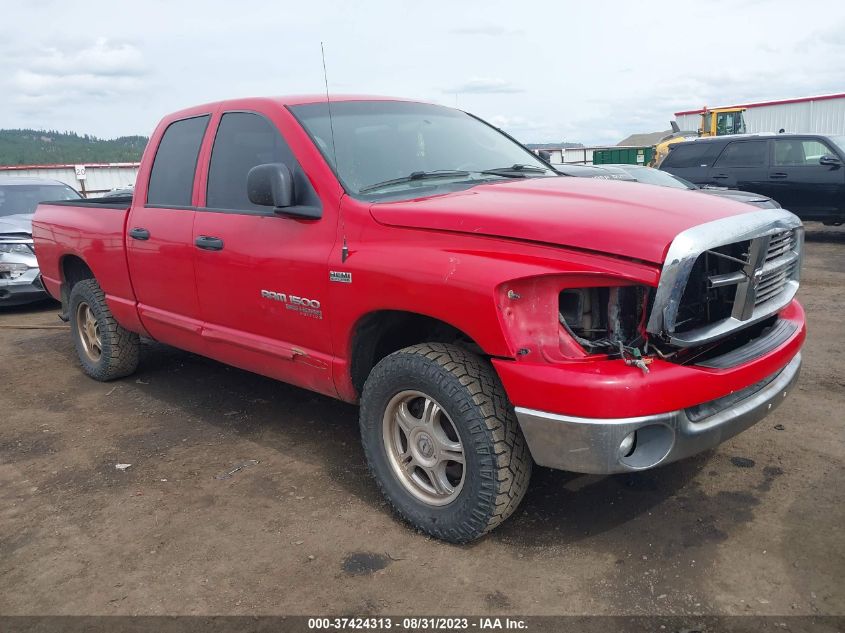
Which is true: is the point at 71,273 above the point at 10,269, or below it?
above

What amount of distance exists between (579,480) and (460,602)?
113 cm

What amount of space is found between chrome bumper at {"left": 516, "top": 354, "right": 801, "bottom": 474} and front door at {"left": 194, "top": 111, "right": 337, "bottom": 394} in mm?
1197

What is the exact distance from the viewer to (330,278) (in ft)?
10.8

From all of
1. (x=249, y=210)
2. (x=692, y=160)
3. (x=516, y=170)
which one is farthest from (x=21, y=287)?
(x=692, y=160)

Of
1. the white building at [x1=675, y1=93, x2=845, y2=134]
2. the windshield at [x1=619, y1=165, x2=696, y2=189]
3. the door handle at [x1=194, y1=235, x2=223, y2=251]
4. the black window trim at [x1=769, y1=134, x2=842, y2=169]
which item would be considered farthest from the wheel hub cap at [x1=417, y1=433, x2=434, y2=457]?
the white building at [x1=675, y1=93, x2=845, y2=134]

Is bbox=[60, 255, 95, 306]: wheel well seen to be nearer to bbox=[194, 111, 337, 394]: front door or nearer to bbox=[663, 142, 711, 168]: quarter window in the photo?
bbox=[194, 111, 337, 394]: front door

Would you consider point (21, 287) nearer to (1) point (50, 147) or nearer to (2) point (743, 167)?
(2) point (743, 167)

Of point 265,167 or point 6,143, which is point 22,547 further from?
point 6,143

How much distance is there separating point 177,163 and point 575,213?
9.15ft

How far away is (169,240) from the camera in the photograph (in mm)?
4336

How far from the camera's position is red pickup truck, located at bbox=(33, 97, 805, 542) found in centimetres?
260

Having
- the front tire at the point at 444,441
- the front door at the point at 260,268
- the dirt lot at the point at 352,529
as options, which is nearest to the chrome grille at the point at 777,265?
the dirt lot at the point at 352,529

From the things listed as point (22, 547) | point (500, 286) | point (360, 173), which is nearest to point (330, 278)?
point (360, 173)

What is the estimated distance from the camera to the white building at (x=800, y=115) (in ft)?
79.7
